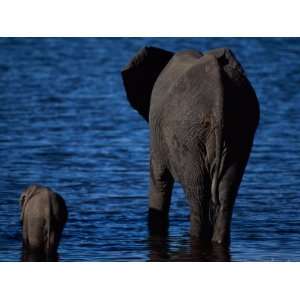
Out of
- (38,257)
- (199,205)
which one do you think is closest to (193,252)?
(199,205)

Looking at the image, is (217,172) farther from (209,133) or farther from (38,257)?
(38,257)

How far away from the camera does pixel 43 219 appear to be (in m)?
11.3

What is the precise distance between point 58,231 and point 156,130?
1369 millimetres

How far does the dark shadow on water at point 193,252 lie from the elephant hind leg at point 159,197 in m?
0.61

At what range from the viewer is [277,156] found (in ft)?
55.0

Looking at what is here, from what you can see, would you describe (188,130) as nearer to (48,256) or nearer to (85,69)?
(48,256)

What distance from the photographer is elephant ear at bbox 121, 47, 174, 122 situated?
13.2 m

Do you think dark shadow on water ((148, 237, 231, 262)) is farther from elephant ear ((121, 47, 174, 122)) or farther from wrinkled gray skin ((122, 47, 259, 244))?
elephant ear ((121, 47, 174, 122))

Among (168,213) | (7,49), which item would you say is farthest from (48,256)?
(7,49)

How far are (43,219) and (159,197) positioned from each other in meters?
1.72

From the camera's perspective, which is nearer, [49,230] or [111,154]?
[49,230]

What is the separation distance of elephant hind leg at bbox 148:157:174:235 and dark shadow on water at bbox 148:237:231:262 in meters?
0.61

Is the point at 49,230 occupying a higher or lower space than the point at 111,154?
lower

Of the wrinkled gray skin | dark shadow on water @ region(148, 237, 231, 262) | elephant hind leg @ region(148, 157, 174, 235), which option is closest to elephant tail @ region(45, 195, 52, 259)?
dark shadow on water @ region(148, 237, 231, 262)
